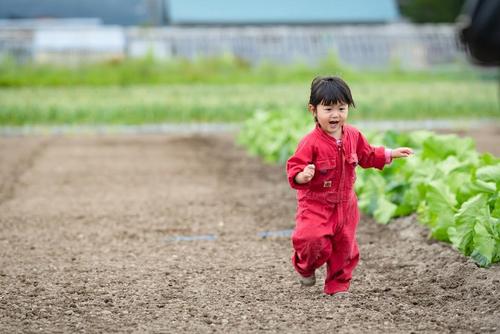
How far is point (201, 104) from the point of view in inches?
591

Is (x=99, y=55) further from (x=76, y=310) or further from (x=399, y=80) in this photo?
(x=76, y=310)

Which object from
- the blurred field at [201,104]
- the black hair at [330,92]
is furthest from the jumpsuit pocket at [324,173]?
the blurred field at [201,104]

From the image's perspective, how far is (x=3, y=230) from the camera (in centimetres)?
612

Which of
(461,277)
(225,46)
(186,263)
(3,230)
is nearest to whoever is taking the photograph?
(461,277)

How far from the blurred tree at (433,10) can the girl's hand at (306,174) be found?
2707cm

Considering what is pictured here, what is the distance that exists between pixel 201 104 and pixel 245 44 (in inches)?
288

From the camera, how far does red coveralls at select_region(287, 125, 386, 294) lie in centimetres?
412

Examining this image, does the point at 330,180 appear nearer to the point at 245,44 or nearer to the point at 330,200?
the point at 330,200

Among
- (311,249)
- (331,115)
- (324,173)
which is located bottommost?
(311,249)

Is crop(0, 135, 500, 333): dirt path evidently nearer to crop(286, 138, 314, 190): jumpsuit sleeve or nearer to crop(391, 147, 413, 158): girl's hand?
crop(286, 138, 314, 190): jumpsuit sleeve

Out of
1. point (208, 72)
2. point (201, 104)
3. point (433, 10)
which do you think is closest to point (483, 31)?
point (201, 104)

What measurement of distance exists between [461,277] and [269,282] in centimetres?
93

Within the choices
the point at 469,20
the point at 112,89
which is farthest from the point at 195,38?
the point at 469,20

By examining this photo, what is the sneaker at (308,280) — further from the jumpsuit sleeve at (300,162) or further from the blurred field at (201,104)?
the blurred field at (201,104)
